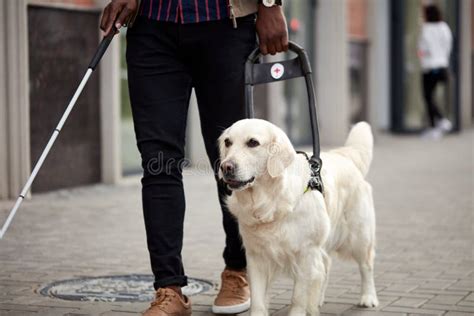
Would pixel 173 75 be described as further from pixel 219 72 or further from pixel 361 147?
pixel 361 147

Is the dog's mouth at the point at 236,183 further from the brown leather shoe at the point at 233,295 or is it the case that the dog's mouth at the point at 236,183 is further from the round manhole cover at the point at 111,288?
the round manhole cover at the point at 111,288

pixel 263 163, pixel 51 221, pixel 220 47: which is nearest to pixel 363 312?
pixel 263 163

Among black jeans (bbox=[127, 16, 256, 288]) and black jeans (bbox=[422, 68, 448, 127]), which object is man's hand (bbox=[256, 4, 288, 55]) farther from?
black jeans (bbox=[422, 68, 448, 127])

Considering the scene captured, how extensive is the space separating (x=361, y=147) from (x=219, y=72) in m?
0.94

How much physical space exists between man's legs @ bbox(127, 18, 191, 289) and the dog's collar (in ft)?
1.91

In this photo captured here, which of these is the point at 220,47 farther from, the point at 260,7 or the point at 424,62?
the point at 424,62

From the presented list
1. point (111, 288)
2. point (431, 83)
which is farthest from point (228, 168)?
point (431, 83)

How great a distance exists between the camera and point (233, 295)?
4434mm

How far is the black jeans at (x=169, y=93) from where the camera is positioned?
4.19 metres

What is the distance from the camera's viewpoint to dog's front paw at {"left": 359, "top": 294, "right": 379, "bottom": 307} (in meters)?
4.61

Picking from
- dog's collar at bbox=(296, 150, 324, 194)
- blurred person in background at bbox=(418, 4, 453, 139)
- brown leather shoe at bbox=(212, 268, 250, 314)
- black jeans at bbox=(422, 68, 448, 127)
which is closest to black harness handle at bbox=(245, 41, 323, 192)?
dog's collar at bbox=(296, 150, 324, 194)

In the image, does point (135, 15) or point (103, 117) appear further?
point (103, 117)

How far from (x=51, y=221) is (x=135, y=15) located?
11.1ft

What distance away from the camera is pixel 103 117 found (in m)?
9.48
